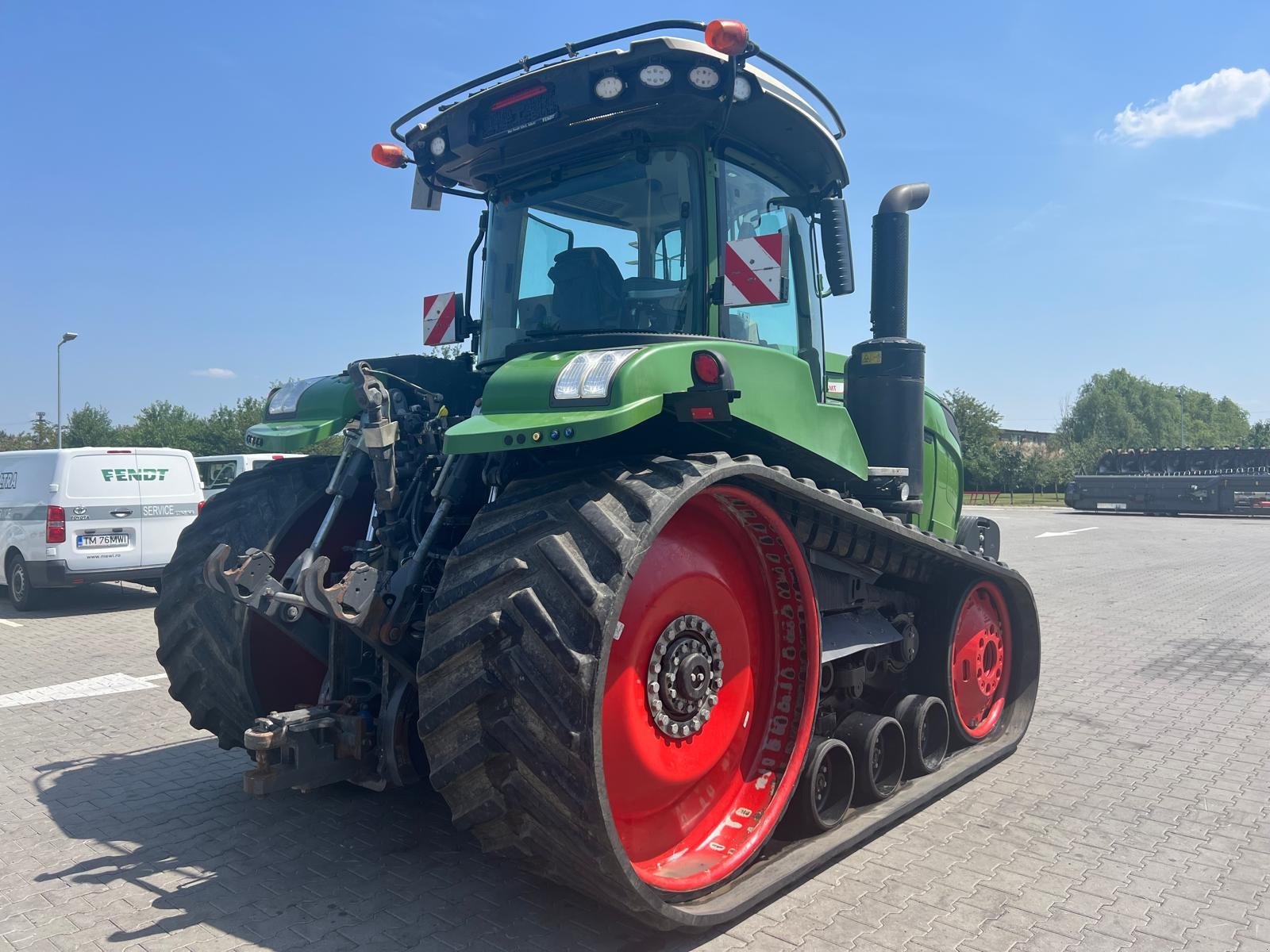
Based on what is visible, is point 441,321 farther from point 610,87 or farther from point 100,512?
point 100,512

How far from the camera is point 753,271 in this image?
394cm

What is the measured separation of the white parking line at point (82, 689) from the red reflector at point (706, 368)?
6.22 metres

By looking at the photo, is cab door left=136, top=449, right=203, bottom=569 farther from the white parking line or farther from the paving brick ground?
the paving brick ground

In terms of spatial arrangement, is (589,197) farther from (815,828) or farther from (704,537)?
(815,828)

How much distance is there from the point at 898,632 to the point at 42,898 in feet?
14.1

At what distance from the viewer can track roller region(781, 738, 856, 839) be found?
4262 millimetres

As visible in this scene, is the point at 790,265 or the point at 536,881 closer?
the point at 536,881

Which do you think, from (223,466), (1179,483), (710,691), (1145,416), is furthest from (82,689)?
(1145,416)

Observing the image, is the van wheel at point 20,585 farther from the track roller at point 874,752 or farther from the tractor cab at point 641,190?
the track roller at point 874,752

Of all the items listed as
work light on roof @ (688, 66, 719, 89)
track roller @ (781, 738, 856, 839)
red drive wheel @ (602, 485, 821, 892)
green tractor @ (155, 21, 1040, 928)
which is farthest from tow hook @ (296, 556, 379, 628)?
work light on roof @ (688, 66, 719, 89)

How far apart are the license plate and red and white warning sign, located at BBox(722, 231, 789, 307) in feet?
35.8

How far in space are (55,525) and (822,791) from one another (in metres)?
10.9

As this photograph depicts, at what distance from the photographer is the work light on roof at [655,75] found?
381cm

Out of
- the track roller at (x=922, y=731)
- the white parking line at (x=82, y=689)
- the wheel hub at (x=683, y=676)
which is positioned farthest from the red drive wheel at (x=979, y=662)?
the white parking line at (x=82, y=689)
